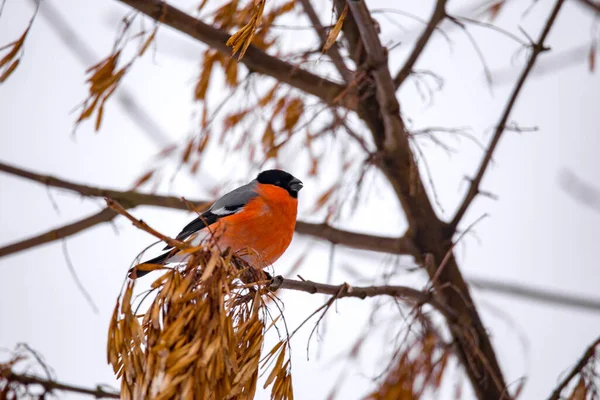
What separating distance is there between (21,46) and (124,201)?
557 millimetres

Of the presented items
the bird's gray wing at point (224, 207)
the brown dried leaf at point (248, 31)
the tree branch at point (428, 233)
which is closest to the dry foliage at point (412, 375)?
the tree branch at point (428, 233)

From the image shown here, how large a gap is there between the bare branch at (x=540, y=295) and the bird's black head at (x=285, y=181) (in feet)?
2.39

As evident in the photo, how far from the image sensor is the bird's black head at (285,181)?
6.82 ft

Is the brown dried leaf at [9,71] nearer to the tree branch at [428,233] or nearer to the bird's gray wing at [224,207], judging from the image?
the bird's gray wing at [224,207]

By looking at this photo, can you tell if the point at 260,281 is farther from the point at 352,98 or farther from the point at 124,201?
the point at 124,201

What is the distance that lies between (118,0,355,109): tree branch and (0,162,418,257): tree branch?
→ 1.16 feet

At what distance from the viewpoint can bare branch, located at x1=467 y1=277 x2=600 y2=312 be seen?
2098 millimetres

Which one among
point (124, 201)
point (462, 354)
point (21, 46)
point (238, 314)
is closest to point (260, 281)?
point (238, 314)

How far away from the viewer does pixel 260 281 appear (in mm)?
1091

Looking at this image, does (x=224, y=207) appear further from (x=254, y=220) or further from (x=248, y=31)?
(x=248, y=31)

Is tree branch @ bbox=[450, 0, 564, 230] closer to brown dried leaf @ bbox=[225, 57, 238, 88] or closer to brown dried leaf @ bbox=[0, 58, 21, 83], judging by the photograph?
brown dried leaf @ bbox=[225, 57, 238, 88]

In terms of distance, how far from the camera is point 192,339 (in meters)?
0.98

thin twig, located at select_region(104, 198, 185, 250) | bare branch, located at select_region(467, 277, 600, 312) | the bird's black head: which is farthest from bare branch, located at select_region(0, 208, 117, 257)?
bare branch, located at select_region(467, 277, 600, 312)

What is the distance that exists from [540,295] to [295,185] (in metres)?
0.82
